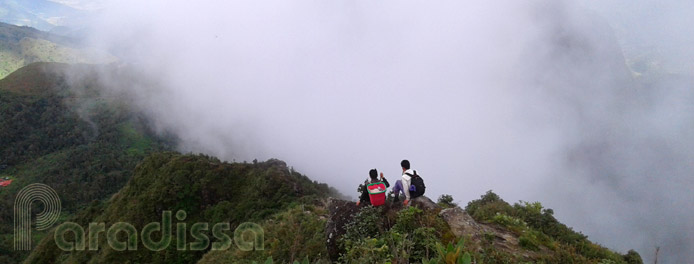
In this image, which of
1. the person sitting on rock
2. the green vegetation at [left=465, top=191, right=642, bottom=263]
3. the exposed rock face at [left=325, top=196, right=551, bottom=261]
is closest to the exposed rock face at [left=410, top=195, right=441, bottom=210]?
the exposed rock face at [left=325, top=196, right=551, bottom=261]

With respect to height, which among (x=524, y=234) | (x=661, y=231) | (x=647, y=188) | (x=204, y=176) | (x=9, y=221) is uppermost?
(x=647, y=188)

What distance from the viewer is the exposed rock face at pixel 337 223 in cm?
1102

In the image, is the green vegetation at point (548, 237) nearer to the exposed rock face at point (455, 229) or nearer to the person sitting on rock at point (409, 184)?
the exposed rock face at point (455, 229)

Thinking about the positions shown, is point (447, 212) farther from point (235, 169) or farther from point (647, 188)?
point (647, 188)

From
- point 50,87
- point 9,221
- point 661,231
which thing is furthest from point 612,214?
point 50,87

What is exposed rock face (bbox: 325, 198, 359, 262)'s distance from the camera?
11016 millimetres

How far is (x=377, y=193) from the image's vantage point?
11125 millimetres

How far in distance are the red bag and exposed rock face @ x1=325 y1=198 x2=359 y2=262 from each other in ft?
2.13

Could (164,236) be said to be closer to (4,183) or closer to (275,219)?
(275,219)

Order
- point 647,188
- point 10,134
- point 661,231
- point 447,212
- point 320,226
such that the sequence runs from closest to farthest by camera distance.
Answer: point 447,212
point 320,226
point 10,134
point 661,231
point 647,188

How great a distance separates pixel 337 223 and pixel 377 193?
5.17ft

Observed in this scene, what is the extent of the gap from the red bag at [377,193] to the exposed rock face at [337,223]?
2.13ft

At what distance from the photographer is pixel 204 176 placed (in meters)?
35.2

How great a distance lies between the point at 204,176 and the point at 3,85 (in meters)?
166
